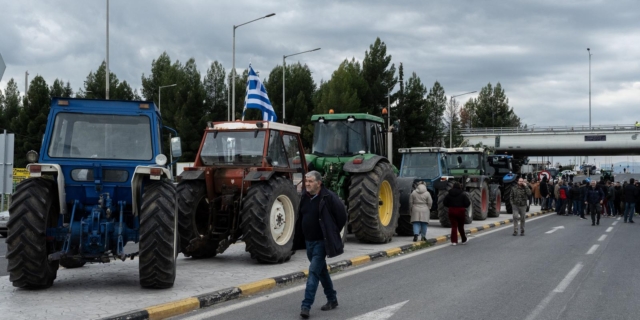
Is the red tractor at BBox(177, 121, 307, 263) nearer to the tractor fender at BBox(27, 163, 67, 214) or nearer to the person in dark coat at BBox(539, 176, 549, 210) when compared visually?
the tractor fender at BBox(27, 163, 67, 214)

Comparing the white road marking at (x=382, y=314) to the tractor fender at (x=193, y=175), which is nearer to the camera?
the white road marking at (x=382, y=314)

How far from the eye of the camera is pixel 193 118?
197ft

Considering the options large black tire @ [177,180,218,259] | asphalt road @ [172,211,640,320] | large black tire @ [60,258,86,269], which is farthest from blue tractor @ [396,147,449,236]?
large black tire @ [60,258,86,269]

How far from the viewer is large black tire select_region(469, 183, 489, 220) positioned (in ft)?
84.4

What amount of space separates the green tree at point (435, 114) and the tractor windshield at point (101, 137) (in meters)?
51.9

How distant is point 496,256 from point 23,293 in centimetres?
981

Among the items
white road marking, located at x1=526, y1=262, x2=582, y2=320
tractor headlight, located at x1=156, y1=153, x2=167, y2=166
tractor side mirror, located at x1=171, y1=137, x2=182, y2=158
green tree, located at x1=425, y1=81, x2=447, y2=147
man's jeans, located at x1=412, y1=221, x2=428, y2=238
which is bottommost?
white road marking, located at x1=526, y1=262, x2=582, y2=320

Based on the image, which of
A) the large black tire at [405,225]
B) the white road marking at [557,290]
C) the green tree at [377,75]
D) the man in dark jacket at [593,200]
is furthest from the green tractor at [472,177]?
the green tree at [377,75]

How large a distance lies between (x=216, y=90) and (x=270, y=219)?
57.1 meters

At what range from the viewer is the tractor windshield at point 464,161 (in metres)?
28.1

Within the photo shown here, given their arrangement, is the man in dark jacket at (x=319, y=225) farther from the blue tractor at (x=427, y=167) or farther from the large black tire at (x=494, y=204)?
the large black tire at (x=494, y=204)

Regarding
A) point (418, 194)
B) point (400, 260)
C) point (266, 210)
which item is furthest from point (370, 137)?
point (266, 210)

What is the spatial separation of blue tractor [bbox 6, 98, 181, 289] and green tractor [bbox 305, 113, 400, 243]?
6.33 m

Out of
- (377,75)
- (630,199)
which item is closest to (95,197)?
(630,199)
